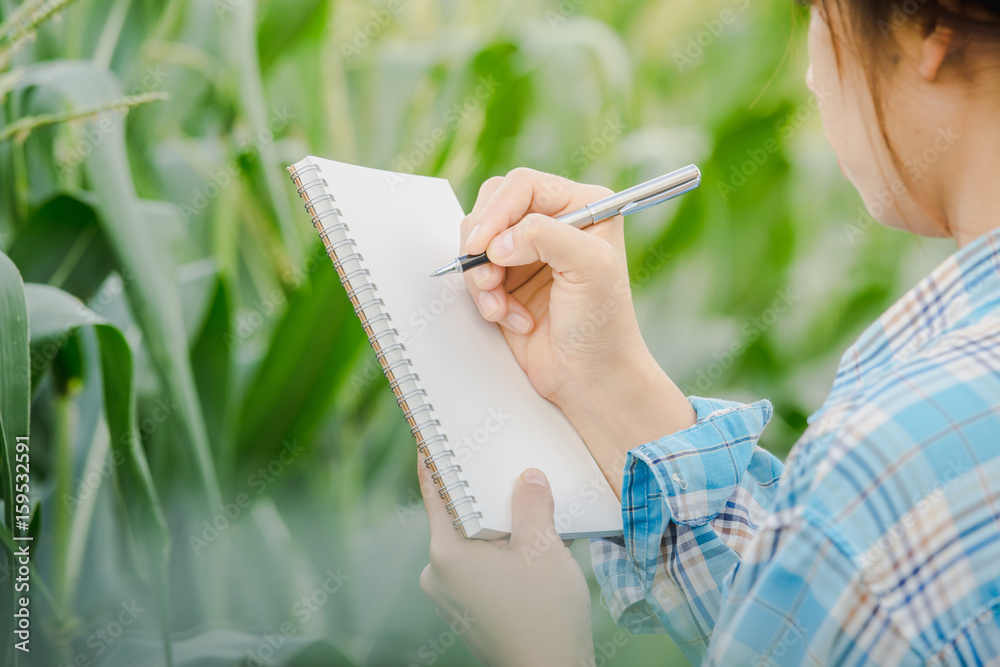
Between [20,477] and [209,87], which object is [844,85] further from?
[209,87]

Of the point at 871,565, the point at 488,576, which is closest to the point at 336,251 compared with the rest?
the point at 488,576

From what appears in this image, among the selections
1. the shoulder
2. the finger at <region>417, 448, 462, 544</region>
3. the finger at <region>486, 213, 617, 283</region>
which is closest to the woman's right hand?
the finger at <region>486, 213, 617, 283</region>

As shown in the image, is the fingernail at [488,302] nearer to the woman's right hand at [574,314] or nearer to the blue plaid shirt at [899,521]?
the woman's right hand at [574,314]

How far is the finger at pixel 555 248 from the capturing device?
44 centimetres

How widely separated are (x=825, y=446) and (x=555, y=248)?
0.22 metres

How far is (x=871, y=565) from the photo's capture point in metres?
0.24

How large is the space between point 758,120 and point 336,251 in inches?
21.2

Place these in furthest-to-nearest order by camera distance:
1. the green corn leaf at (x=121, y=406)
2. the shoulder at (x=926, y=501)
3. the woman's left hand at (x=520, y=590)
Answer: the green corn leaf at (x=121, y=406) → the woman's left hand at (x=520, y=590) → the shoulder at (x=926, y=501)

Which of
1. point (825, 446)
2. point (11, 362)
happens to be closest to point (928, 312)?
point (825, 446)

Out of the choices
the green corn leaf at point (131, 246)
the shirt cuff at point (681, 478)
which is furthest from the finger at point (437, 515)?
the green corn leaf at point (131, 246)

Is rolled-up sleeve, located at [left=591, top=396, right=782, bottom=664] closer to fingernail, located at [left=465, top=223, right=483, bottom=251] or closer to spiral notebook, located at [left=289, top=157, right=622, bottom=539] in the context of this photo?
spiral notebook, located at [left=289, top=157, right=622, bottom=539]

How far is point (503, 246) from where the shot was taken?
0.45m

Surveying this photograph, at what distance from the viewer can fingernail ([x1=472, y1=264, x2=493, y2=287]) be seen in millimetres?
461

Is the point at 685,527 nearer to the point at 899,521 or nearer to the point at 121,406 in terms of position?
the point at 899,521
